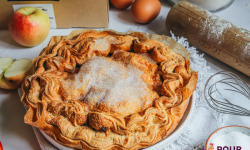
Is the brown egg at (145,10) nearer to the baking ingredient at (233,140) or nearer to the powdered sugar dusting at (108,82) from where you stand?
the powdered sugar dusting at (108,82)

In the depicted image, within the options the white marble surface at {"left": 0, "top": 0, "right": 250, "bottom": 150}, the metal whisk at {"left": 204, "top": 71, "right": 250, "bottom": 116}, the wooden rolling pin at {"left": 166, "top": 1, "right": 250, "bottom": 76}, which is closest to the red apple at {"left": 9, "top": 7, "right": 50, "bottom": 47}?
the white marble surface at {"left": 0, "top": 0, "right": 250, "bottom": 150}

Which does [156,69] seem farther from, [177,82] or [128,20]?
[128,20]

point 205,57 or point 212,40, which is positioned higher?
point 212,40

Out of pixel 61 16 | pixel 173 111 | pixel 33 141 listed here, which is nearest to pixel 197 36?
pixel 173 111

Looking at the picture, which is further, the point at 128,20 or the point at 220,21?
the point at 128,20

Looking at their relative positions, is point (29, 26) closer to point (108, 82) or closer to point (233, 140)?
point (108, 82)

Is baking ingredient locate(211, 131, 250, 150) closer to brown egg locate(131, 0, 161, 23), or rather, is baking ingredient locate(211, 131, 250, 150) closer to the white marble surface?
the white marble surface
